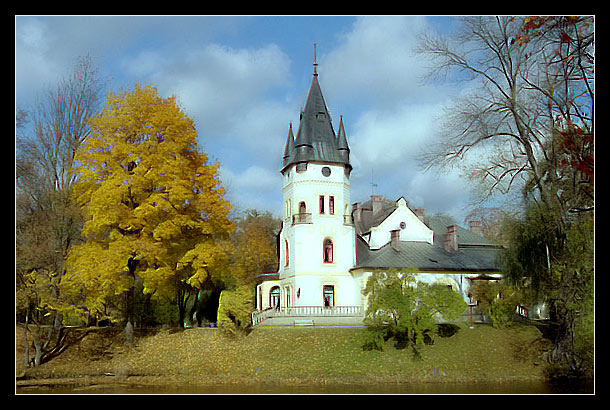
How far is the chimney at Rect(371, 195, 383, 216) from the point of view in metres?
44.5

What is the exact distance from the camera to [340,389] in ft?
70.6

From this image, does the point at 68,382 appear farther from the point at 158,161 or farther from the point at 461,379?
the point at 461,379

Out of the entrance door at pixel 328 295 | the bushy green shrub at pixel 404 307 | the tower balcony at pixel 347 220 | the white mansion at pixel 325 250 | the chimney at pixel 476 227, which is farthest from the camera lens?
the chimney at pixel 476 227

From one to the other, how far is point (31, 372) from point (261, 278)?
18.1m

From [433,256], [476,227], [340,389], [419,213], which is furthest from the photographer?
[476,227]

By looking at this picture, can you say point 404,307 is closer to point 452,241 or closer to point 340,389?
point 340,389

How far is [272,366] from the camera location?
82.7 feet

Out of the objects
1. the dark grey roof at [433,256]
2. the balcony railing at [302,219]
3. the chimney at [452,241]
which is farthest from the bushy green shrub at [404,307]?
the chimney at [452,241]

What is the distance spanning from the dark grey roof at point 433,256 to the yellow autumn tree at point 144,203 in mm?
12196

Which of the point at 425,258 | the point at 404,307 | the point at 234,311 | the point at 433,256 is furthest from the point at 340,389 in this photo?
the point at 433,256

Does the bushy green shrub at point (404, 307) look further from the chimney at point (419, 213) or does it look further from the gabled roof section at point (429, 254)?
the chimney at point (419, 213)

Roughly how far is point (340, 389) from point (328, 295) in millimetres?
14903

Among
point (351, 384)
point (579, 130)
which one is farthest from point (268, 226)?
point (579, 130)

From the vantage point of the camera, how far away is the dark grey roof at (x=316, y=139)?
36.7 meters
